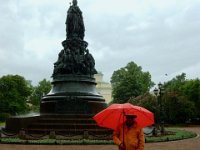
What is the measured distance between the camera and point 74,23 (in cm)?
3198

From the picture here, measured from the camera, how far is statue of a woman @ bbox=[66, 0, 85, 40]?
32000mm

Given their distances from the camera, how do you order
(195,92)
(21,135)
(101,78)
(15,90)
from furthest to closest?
(101,78)
(15,90)
(195,92)
(21,135)

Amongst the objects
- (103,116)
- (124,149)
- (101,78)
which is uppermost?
(101,78)

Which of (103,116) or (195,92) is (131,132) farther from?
(195,92)

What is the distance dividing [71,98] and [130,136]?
20154 millimetres

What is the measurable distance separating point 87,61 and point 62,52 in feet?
7.49

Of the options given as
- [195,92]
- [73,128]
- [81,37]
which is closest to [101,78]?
[195,92]

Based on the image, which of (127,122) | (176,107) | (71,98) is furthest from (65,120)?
(176,107)

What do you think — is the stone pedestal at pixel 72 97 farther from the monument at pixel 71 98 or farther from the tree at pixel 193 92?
the tree at pixel 193 92

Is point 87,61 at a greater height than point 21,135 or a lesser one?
greater

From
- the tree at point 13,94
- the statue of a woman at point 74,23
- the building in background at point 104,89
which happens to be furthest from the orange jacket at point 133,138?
the building in background at point 104,89

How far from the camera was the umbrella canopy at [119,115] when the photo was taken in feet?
28.2

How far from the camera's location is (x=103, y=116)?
870cm

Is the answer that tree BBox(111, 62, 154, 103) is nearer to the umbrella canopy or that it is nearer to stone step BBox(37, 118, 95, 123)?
stone step BBox(37, 118, 95, 123)
